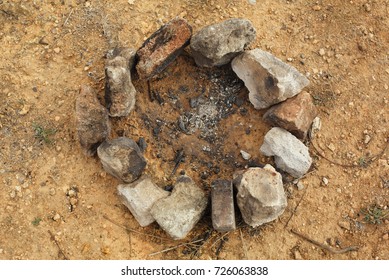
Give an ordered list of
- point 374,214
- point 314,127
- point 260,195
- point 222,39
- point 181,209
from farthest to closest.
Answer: point 314,127 < point 374,214 < point 222,39 < point 181,209 < point 260,195

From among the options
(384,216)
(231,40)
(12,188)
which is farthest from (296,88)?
(12,188)

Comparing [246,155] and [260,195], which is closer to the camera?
[260,195]

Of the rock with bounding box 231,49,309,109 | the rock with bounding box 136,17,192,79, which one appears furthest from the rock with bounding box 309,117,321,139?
the rock with bounding box 136,17,192,79

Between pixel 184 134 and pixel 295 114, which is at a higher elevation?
pixel 295 114

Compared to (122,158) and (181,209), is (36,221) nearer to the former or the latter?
(122,158)

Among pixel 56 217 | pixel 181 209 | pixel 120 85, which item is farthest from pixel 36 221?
pixel 120 85
